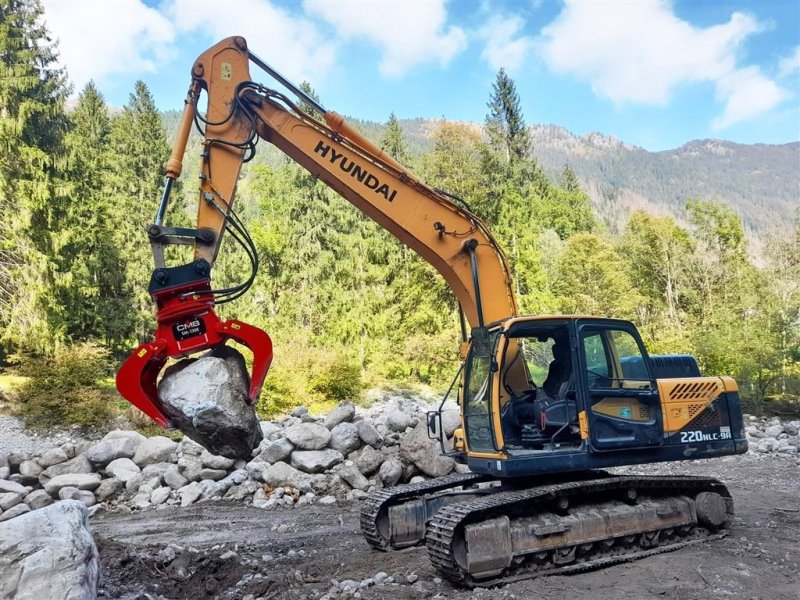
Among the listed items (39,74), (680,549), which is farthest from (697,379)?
(39,74)

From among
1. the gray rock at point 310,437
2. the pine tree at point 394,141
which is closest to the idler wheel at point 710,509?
the gray rock at point 310,437

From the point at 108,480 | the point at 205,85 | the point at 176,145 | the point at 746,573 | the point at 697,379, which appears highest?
the point at 205,85

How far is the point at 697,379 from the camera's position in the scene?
6.77 m

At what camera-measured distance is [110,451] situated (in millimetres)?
11023

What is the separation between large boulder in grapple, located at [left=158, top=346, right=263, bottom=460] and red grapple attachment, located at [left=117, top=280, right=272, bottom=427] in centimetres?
9

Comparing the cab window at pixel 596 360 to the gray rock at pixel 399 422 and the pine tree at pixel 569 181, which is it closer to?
the gray rock at pixel 399 422

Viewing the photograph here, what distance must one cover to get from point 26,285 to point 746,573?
1938 centimetres

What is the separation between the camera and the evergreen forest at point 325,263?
1900cm

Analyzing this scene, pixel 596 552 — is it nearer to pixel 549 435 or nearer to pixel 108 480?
pixel 549 435

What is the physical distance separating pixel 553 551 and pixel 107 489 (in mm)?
7509

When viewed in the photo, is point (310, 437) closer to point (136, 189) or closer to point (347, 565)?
point (347, 565)

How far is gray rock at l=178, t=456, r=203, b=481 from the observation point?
10414 millimetres

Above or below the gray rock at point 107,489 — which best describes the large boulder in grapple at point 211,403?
above

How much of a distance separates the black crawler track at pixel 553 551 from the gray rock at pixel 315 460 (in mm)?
4786
